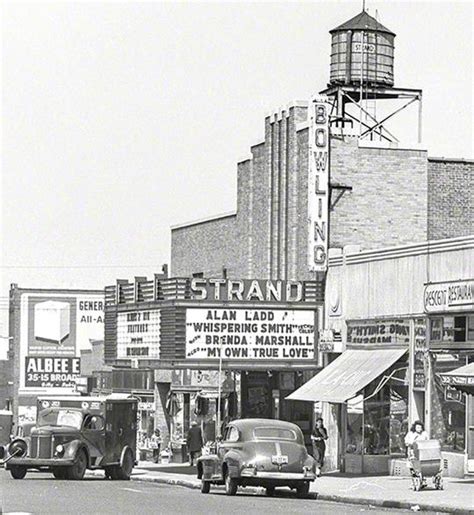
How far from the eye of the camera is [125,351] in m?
47.8

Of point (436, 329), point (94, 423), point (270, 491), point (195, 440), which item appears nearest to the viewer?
point (270, 491)

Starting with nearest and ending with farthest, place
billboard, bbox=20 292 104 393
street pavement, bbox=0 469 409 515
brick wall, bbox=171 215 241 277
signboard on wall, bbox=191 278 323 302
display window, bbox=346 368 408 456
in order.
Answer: street pavement, bbox=0 469 409 515
display window, bbox=346 368 408 456
signboard on wall, bbox=191 278 323 302
brick wall, bbox=171 215 241 277
billboard, bbox=20 292 104 393

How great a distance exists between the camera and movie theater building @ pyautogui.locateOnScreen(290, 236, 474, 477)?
36250 mm

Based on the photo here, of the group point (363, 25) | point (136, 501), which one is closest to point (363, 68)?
point (363, 25)

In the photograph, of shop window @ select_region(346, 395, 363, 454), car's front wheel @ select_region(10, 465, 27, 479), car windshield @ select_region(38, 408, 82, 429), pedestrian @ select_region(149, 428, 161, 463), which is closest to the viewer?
car's front wheel @ select_region(10, 465, 27, 479)

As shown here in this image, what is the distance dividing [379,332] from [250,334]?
4.66 metres

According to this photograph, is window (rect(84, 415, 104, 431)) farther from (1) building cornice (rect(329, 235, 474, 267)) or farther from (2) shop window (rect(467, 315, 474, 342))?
(2) shop window (rect(467, 315, 474, 342))

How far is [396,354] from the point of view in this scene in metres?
39.1

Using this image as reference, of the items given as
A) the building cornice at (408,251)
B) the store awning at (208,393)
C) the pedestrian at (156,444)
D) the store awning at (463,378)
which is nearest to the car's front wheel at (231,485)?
the store awning at (463,378)

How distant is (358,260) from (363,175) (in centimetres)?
433

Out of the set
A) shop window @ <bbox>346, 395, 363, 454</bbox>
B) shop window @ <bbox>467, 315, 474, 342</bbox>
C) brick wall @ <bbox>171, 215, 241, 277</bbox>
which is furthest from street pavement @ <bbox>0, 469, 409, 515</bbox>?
brick wall @ <bbox>171, 215, 241, 277</bbox>

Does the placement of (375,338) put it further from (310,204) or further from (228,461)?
(228,461)

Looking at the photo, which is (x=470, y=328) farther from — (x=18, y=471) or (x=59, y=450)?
(x=18, y=471)

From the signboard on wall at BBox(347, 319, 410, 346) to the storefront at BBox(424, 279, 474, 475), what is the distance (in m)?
1.58
